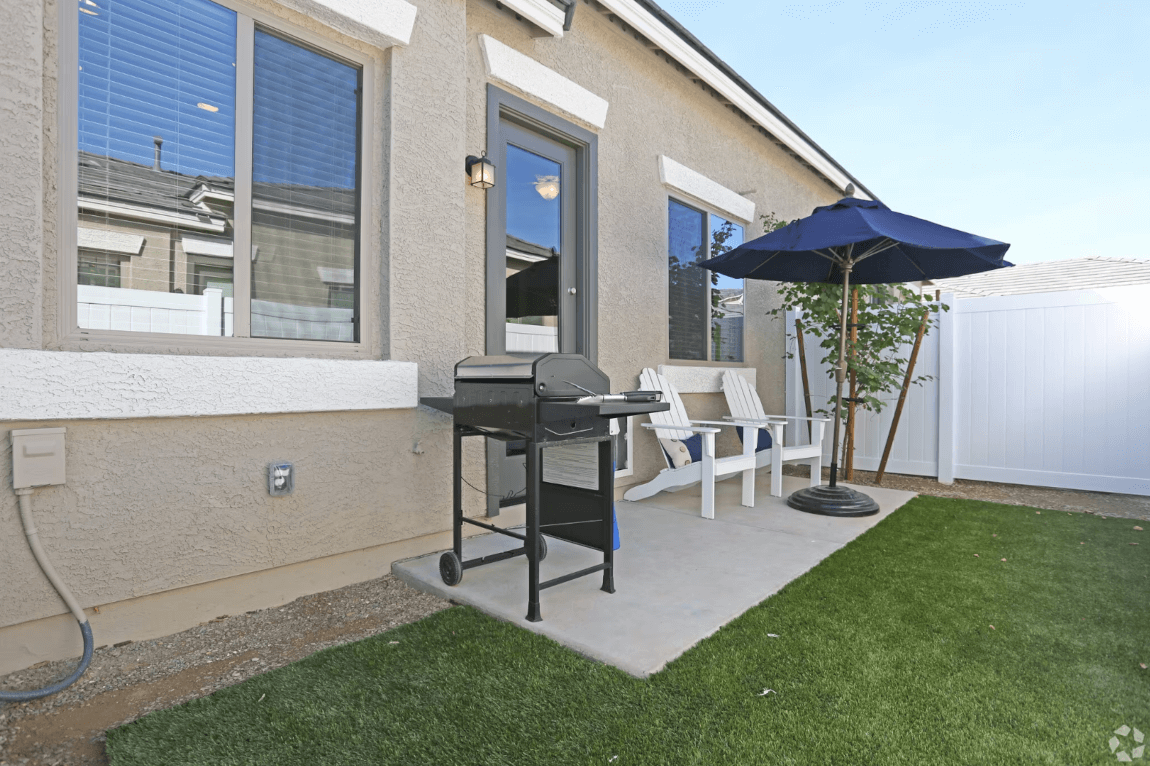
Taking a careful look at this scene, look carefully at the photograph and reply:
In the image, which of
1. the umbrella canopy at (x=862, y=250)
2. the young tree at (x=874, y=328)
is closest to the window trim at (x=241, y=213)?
the umbrella canopy at (x=862, y=250)

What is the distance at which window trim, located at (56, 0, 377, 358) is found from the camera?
2.02 m

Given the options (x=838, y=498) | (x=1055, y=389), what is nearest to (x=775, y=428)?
(x=838, y=498)

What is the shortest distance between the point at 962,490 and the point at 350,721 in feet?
17.7

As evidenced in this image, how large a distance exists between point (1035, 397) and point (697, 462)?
3.36 meters

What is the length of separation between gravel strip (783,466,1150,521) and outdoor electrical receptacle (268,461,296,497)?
15.7ft

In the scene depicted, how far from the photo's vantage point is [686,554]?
3.06 metres

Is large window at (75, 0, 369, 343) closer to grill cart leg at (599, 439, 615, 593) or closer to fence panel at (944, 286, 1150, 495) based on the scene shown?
grill cart leg at (599, 439, 615, 593)

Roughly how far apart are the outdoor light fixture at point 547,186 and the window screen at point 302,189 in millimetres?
1367

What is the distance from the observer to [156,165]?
224cm

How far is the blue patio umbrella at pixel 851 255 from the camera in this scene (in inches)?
138

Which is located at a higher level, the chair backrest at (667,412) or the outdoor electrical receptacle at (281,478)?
the chair backrest at (667,412)

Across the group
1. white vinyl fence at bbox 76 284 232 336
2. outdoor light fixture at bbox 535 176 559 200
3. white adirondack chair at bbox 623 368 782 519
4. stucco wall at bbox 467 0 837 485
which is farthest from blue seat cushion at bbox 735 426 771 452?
white vinyl fence at bbox 76 284 232 336

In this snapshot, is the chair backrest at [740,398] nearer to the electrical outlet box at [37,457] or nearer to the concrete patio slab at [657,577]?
the concrete patio slab at [657,577]

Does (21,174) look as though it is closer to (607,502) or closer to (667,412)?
(607,502)
